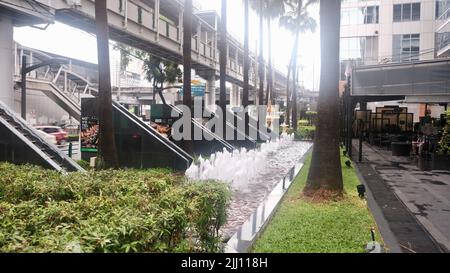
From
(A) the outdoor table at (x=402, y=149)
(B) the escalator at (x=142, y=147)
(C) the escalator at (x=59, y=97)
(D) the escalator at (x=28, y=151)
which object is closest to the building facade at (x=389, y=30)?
(A) the outdoor table at (x=402, y=149)

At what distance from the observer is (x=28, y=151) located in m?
12.8

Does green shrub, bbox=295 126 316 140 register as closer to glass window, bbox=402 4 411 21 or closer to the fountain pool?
glass window, bbox=402 4 411 21

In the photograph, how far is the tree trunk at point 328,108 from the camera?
10.8 metres

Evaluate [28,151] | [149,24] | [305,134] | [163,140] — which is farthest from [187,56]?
[305,134]

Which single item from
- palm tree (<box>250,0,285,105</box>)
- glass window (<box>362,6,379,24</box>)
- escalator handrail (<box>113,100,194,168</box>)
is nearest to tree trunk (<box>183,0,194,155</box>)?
escalator handrail (<box>113,100,194,168</box>)

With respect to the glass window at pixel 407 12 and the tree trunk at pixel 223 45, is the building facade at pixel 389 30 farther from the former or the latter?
the tree trunk at pixel 223 45

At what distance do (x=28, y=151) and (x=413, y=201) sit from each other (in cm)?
1138

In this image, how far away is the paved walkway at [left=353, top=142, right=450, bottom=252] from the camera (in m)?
7.34

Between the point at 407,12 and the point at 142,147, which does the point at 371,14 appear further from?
the point at 142,147

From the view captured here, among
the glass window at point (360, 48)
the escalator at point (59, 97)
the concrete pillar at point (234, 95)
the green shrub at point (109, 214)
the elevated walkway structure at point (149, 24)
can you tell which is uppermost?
the glass window at point (360, 48)

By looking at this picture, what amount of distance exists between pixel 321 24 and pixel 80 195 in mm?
7860

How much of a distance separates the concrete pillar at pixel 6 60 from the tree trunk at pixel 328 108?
1278 centimetres

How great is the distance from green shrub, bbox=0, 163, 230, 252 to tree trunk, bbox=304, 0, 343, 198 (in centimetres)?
482
